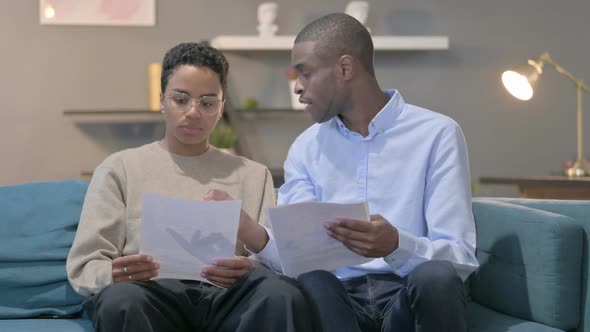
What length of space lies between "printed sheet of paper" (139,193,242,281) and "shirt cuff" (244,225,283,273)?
0.18 meters

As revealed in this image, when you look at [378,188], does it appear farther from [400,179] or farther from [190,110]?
[190,110]

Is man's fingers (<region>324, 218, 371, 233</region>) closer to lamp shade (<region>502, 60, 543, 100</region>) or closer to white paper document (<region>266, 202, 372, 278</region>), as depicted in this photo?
white paper document (<region>266, 202, 372, 278</region>)

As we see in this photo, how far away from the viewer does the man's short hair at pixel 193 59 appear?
230 cm

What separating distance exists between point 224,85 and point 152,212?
66 centimetres

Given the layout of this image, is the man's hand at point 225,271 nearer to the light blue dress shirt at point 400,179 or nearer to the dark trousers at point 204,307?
the dark trousers at point 204,307

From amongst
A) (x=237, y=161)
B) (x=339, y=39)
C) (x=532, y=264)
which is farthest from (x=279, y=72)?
(x=532, y=264)

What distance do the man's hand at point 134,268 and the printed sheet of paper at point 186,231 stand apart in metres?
0.02

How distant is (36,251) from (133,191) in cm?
32

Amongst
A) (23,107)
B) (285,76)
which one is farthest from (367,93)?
(23,107)

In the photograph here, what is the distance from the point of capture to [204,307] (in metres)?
2.00

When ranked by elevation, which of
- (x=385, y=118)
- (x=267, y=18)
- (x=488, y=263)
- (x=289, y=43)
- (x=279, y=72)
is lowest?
(x=488, y=263)

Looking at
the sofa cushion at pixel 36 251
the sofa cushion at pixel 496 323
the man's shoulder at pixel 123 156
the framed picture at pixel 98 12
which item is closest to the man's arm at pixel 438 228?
the sofa cushion at pixel 496 323

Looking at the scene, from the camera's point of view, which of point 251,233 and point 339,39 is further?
point 339,39

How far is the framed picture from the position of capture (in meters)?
4.66
